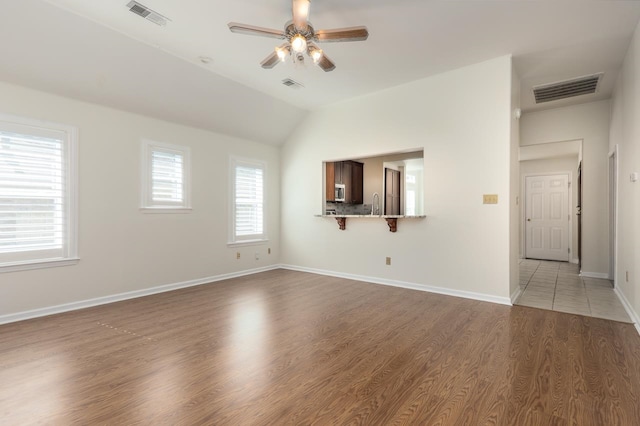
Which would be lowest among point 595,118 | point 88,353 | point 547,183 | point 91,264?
point 88,353

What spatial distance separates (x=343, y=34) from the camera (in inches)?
105

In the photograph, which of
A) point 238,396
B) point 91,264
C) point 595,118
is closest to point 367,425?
→ point 238,396

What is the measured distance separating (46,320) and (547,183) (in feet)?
32.5

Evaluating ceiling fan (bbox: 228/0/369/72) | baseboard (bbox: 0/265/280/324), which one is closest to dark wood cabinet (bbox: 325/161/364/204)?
baseboard (bbox: 0/265/280/324)

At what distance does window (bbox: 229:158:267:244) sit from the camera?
574cm

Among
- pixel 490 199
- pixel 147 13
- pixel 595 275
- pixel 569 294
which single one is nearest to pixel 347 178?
pixel 490 199

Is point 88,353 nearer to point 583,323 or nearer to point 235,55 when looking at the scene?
point 235,55

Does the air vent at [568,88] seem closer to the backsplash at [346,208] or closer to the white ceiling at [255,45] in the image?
the white ceiling at [255,45]

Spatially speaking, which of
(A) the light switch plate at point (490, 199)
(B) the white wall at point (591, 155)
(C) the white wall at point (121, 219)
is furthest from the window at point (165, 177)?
(B) the white wall at point (591, 155)

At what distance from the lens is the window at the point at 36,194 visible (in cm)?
334

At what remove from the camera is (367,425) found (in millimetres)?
1718

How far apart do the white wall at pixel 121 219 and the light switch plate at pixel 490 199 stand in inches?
163

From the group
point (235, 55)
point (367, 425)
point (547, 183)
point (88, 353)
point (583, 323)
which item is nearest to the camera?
point (367, 425)

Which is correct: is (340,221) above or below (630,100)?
below
